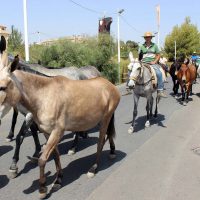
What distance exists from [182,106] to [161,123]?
3.71 m

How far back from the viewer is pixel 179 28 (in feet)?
218

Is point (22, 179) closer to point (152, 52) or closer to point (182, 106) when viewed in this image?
point (152, 52)

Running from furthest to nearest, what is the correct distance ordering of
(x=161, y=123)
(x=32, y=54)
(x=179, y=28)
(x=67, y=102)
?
(x=179, y=28) → (x=32, y=54) → (x=161, y=123) → (x=67, y=102)

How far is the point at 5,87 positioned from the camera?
13.8 ft

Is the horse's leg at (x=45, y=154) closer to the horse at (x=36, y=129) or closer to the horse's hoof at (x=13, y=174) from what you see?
the horse at (x=36, y=129)

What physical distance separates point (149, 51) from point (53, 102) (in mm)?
6272

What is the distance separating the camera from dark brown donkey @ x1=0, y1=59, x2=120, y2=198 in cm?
436

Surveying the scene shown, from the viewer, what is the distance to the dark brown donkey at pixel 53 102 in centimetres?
436

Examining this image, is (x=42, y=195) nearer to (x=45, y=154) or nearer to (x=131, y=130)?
(x=45, y=154)

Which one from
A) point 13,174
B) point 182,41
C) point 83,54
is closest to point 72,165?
point 13,174

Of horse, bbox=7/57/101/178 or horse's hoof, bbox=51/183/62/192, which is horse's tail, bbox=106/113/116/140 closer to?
horse, bbox=7/57/101/178

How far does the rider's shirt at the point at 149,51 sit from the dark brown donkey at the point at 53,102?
16.4 ft

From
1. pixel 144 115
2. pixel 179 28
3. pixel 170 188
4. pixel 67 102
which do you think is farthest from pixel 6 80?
pixel 179 28

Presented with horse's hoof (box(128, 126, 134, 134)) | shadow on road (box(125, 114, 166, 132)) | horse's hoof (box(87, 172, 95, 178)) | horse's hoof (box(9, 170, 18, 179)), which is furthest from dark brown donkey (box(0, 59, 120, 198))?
shadow on road (box(125, 114, 166, 132))
